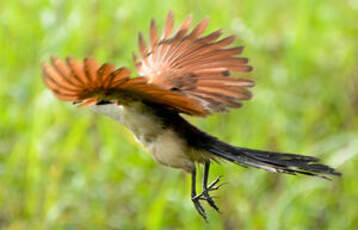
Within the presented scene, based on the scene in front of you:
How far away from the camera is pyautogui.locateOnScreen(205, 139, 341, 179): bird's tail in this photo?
173cm

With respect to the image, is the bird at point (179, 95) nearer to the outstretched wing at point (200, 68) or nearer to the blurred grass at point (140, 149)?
the outstretched wing at point (200, 68)

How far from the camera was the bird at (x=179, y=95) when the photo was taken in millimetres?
1753

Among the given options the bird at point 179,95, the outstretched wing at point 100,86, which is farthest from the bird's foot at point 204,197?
the outstretched wing at point 100,86

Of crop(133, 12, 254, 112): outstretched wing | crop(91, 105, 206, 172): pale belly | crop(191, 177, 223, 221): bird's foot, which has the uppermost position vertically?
crop(133, 12, 254, 112): outstretched wing

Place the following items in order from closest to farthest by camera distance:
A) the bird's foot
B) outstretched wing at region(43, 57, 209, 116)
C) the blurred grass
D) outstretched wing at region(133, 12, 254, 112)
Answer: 1. outstretched wing at region(43, 57, 209, 116)
2. the bird's foot
3. outstretched wing at region(133, 12, 254, 112)
4. the blurred grass

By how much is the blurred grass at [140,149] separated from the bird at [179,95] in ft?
3.24

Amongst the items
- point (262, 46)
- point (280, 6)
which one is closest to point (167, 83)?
point (262, 46)

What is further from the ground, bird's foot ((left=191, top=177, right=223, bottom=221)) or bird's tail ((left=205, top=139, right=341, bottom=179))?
bird's tail ((left=205, top=139, right=341, bottom=179))

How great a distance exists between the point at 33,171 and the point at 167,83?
1512mm

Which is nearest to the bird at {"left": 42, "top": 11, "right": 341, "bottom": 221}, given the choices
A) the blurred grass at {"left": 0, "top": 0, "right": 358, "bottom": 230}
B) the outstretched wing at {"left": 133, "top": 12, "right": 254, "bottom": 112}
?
A: the outstretched wing at {"left": 133, "top": 12, "right": 254, "bottom": 112}

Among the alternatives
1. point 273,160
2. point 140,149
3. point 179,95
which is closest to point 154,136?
point 179,95

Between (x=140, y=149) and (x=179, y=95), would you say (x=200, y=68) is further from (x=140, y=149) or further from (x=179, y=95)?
(x=140, y=149)

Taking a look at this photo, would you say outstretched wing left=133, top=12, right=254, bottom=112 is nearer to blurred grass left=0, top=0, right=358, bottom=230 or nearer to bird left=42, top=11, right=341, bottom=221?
bird left=42, top=11, right=341, bottom=221

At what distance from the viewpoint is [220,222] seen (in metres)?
3.34
